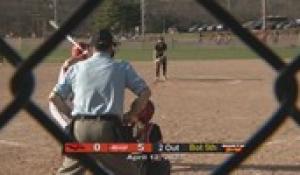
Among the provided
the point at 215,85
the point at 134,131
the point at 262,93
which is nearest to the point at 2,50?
the point at 134,131

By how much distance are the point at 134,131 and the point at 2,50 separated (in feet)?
19.1

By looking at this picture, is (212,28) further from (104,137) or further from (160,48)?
(104,137)

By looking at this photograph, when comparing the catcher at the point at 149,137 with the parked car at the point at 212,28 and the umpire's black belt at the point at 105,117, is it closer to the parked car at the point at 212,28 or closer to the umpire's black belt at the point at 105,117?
the umpire's black belt at the point at 105,117

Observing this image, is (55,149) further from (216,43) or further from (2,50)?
(216,43)

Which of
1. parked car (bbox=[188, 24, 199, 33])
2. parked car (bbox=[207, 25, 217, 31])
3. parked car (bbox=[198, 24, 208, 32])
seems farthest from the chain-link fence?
parked car (bbox=[188, 24, 199, 33])

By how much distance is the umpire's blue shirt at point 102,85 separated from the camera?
6.31 metres

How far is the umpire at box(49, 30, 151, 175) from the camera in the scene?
630 cm

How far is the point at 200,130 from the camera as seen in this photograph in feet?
41.2

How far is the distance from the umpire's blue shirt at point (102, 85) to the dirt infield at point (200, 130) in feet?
6.07

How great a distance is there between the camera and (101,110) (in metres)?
6.29

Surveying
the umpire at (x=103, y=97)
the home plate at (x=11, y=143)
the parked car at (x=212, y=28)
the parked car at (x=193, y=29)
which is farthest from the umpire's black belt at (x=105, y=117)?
the parked car at (x=193, y=29)

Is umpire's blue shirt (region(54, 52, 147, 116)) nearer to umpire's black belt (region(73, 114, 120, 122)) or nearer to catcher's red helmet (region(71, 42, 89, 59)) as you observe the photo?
umpire's black belt (region(73, 114, 120, 122))

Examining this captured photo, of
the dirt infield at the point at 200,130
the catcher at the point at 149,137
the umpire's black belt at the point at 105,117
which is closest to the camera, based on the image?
the umpire's black belt at the point at 105,117

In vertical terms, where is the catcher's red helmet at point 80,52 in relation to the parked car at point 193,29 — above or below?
above
